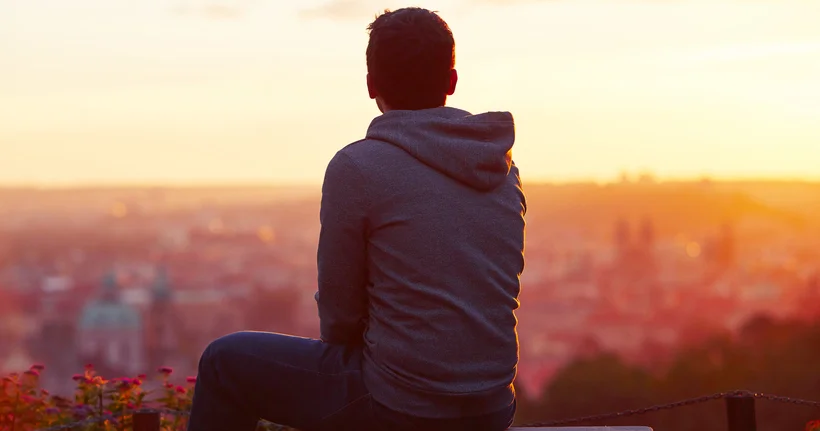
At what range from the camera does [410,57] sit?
7.60 ft

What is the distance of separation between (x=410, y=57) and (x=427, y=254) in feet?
1.35

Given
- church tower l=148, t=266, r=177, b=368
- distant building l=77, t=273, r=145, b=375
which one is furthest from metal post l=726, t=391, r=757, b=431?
distant building l=77, t=273, r=145, b=375

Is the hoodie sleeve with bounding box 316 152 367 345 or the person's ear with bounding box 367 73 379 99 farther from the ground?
the person's ear with bounding box 367 73 379 99

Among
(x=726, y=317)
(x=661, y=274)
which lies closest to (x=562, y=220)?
(x=661, y=274)

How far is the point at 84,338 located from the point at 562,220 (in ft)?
82.5

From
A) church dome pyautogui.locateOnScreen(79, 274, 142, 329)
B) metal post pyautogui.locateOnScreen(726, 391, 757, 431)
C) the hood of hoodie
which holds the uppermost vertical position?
the hood of hoodie

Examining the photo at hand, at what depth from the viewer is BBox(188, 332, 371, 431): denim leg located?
2418mm

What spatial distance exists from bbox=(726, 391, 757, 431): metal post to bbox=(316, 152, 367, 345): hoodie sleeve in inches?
82.0

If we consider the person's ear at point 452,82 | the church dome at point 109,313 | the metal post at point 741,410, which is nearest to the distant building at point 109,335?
the church dome at point 109,313

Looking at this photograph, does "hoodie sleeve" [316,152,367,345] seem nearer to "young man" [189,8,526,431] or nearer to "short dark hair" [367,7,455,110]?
"young man" [189,8,526,431]

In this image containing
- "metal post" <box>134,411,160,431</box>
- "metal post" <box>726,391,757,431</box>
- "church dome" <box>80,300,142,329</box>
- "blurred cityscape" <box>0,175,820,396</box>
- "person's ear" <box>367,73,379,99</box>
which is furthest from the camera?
"church dome" <box>80,300,142,329</box>

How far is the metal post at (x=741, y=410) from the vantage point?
404 centimetres

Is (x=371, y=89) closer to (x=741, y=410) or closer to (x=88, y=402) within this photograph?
(x=741, y=410)

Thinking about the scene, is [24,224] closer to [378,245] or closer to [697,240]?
[697,240]
